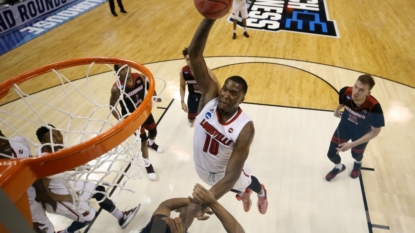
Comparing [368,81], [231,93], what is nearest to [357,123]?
[368,81]

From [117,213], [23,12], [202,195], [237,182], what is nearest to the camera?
[202,195]

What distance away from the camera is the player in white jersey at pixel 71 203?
1.89 metres

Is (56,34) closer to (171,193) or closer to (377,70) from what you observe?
(171,193)

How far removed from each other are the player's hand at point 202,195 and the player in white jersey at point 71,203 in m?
0.66

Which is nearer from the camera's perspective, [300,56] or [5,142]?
[5,142]

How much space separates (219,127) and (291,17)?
6089mm

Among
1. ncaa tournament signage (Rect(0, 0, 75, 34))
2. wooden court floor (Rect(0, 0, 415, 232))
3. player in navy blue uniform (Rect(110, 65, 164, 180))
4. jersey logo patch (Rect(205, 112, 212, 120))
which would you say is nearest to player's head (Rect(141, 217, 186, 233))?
jersey logo patch (Rect(205, 112, 212, 120))

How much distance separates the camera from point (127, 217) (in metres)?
2.62

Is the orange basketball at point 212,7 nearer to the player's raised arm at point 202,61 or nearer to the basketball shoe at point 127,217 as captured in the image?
the player's raised arm at point 202,61

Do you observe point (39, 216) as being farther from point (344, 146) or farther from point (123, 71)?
point (344, 146)

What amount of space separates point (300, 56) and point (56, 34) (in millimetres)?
5209

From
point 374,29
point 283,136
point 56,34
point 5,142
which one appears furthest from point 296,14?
point 5,142

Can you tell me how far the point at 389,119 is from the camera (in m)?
3.81

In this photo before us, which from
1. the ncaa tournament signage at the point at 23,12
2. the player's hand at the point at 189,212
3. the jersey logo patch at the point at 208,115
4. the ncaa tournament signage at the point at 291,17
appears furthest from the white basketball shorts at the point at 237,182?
the ncaa tournament signage at the point at 23,12
